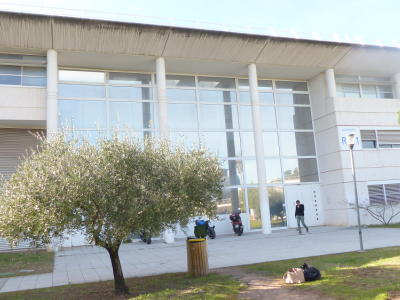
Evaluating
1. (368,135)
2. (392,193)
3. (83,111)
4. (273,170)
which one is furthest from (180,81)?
(392,193)

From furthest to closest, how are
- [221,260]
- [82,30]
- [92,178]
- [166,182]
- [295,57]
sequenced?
[295,57] → [82,30] → [221,260] → [166,182] → [92,178]

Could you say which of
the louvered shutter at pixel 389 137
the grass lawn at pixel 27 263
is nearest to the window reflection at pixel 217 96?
the louvered shutter at pixel 389 137

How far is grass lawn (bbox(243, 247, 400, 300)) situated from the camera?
5281 millimetres

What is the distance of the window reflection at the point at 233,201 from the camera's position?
1636cm

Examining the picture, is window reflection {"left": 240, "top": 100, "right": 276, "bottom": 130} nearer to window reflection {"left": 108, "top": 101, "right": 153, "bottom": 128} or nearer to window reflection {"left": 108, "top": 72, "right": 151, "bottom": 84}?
window reflection {"left": 108, "top": 101, "right": 153, "bottom": 128}

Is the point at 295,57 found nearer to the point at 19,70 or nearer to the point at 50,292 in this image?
the point at 19,70

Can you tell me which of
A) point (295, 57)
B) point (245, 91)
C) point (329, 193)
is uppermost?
point (295, 57)

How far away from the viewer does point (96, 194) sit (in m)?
5.54

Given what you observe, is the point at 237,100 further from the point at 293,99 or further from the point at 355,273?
the point at 355,273

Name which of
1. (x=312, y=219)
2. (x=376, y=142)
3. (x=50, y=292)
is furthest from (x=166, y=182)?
(x=376, y=142)

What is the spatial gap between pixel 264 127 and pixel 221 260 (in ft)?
32.9

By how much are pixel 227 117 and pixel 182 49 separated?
162 inches

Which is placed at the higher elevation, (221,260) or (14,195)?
(14,195)

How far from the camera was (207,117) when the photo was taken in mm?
17047
